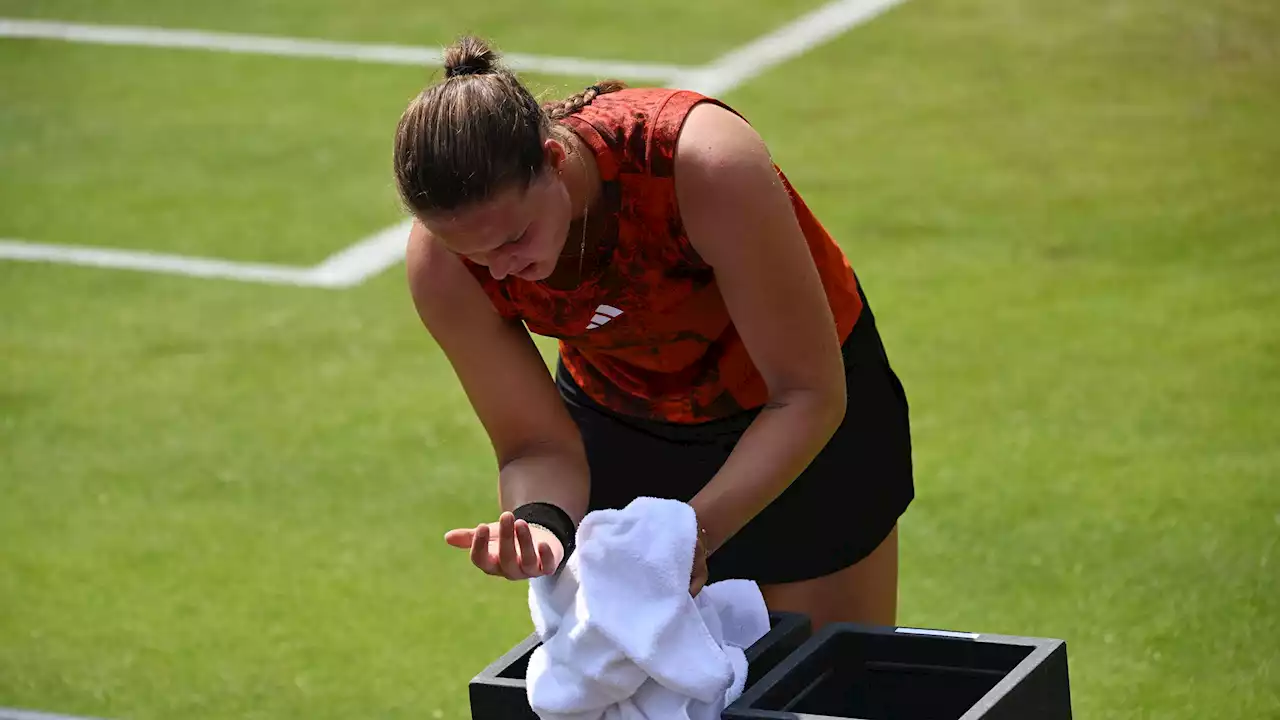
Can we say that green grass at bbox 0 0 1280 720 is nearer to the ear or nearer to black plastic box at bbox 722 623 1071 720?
black plastic box at bbox 722 623 1071 720

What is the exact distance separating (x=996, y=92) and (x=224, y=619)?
5.05 m

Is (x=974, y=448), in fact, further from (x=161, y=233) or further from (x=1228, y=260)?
(x=161, y=233)

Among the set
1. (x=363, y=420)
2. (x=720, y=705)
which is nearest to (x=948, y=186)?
(x=363, y=420)

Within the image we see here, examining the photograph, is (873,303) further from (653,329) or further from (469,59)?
(469,59)

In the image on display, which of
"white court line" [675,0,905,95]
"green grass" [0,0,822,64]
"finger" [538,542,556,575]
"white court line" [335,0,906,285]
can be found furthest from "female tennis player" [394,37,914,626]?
"green grass" [0,0,822,64]

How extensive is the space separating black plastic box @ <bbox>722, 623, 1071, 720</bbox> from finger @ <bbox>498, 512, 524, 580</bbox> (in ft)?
1.22

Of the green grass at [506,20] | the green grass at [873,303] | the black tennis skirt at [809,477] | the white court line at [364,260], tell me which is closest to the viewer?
the black tennis skirt at [809,477]

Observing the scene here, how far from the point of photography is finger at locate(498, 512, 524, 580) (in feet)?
9.42

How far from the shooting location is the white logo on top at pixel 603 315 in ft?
10.8

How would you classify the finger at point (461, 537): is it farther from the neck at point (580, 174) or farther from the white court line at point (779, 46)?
the white court line at point (779, 46)

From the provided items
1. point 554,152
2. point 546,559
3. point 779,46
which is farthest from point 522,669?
point 779,46

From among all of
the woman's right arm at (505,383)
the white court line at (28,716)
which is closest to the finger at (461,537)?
the woman's right arm at (505,383)

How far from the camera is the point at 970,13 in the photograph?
10172 mm

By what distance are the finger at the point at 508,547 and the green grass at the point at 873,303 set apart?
75.1 inches
